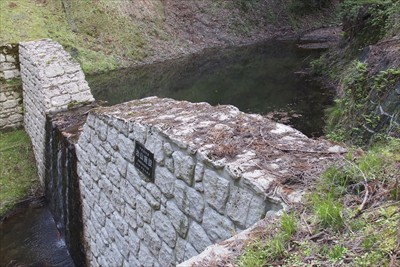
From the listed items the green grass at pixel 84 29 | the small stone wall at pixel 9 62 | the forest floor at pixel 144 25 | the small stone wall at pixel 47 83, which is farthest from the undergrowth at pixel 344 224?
the green grass at pixel 84 29

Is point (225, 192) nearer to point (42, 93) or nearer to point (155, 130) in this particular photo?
point (155, 130)

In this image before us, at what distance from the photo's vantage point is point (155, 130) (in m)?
3.30

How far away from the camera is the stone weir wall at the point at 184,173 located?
2461 millimetres

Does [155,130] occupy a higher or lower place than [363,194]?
lower

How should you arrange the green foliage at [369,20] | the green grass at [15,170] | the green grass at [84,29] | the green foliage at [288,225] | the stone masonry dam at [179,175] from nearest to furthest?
the green foliage at [288,225] < the stone masonry dam at [179,175] < the green grass at [15,170] < the green foliage at [369,20] < the green grass at [84,29]

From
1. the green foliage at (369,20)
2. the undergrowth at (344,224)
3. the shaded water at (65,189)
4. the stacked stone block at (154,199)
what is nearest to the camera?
the undergrowth at (344,224)

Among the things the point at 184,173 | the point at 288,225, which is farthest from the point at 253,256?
the point at 184,173

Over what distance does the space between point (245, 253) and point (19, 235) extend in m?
6.24

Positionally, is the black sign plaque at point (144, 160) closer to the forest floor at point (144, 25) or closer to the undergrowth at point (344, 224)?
the undergrowth at point (344, 224)

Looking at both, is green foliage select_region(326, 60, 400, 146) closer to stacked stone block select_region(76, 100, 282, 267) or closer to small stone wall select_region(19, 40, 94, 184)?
stacked stone block select_region(76, 100, 282, 267)

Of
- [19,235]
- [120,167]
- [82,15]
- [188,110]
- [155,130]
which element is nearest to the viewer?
[155,130]

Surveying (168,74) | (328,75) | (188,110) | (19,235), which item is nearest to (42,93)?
(19,235)

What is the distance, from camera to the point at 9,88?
28.5 feet

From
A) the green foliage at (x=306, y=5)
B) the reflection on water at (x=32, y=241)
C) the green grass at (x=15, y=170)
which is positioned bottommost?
the reflection on water at (x=32, y=241)
